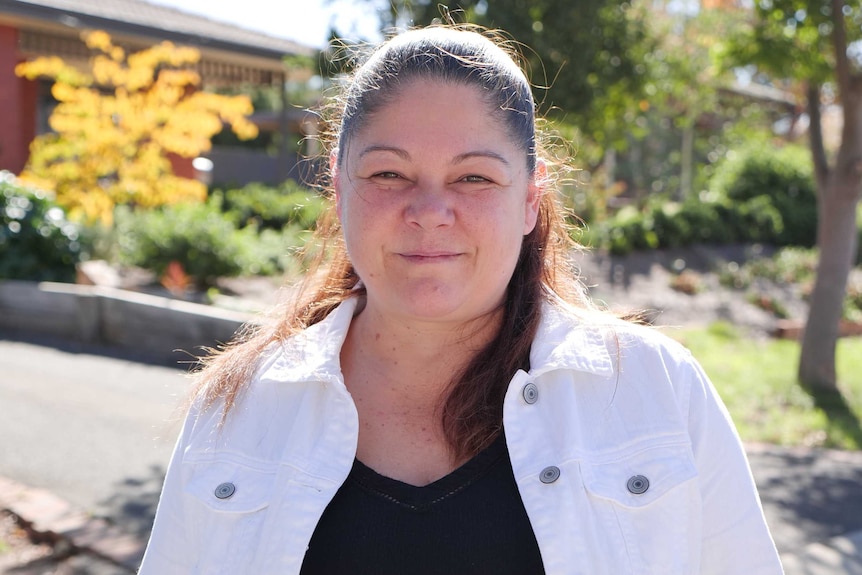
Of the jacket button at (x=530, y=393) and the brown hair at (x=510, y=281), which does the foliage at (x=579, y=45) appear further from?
the jacket button at (x=530, y=393)

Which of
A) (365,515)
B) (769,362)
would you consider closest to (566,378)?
(365,515)

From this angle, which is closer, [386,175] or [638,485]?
[638,485]

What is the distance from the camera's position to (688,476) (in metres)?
1.60

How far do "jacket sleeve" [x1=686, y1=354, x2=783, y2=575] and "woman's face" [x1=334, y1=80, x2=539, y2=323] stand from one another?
1.74ft

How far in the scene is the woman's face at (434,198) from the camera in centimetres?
169

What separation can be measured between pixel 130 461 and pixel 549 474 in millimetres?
4089

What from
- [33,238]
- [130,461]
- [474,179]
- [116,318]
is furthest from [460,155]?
[33,238]

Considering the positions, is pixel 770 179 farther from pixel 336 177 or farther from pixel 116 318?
pixel 336 177

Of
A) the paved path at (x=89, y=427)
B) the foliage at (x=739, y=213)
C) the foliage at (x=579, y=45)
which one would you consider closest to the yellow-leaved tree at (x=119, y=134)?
the paved path at (x=89, y=427)

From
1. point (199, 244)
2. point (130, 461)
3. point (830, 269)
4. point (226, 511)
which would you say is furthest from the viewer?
point (199, 244)

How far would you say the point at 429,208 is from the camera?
1.68 m

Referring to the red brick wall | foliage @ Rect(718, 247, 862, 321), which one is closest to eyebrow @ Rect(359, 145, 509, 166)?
foliage @ Rect(718, 247, 862, 321)

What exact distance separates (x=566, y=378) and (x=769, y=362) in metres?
6.96

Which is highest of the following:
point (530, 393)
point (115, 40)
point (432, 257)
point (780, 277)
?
point (115, 40)
